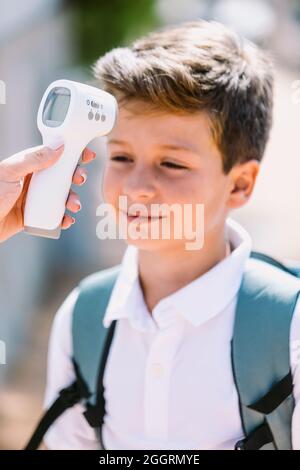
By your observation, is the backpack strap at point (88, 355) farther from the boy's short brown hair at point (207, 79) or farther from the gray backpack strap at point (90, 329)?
the boy's short brown hair at point (207, 79)

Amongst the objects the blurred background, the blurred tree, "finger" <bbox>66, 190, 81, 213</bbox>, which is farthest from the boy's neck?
the blurred tree

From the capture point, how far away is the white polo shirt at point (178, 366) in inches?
48.4

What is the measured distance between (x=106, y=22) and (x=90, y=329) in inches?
117

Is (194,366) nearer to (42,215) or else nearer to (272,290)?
(272,290)

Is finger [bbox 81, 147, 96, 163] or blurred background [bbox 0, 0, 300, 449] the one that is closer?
finger [bbox 81, 147, 96, 163]

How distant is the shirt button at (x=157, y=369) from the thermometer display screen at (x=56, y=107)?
407 mm

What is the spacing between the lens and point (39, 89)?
3588 millimetres

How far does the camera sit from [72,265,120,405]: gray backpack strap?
1.34m

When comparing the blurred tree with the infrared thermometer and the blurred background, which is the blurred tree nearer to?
the blurred background

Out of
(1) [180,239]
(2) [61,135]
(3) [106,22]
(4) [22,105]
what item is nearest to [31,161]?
(2) [61,135]

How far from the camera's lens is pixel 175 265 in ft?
4.37

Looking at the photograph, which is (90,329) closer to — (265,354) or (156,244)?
(156,244)

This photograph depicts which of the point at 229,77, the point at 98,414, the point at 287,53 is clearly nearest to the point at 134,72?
the point at 229,77

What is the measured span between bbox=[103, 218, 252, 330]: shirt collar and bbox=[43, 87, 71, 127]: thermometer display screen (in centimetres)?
36
